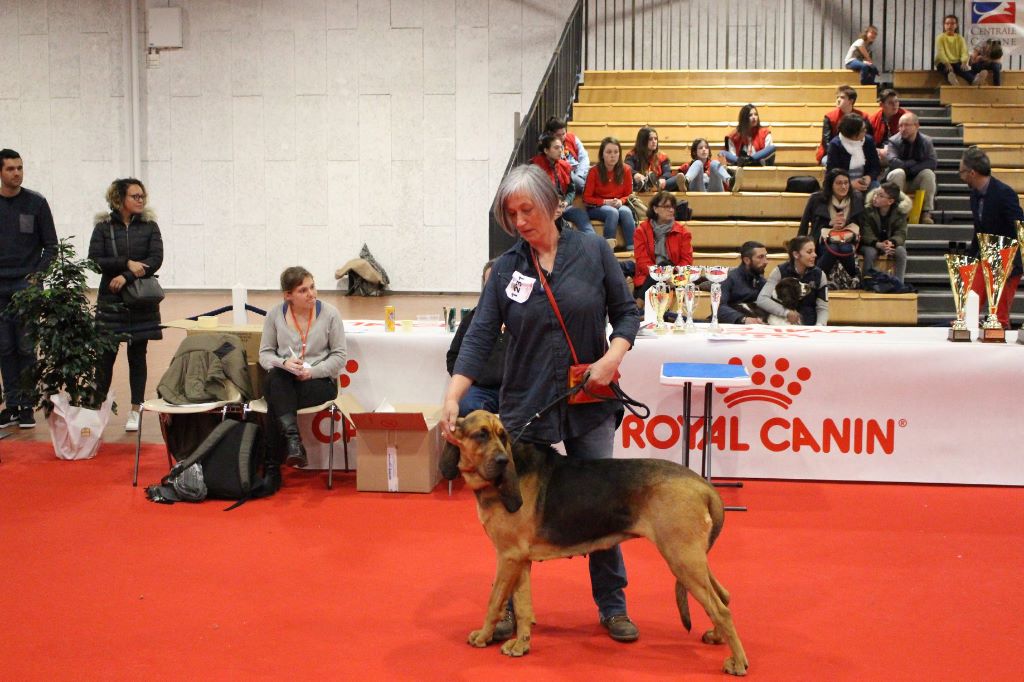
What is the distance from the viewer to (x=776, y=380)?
5.77 metres

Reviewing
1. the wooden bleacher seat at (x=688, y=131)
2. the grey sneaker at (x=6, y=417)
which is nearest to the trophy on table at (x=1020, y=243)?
the wooden bleacher seat at (x=688, y=131)

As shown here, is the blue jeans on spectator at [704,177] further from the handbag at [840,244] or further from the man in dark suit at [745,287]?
the man in dark suit at [745,287]

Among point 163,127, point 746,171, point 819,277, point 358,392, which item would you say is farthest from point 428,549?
point 163,127

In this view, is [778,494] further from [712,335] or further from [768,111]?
[768,111]

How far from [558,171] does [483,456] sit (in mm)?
6588

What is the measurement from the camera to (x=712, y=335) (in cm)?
593

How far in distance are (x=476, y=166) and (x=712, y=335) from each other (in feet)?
30.0

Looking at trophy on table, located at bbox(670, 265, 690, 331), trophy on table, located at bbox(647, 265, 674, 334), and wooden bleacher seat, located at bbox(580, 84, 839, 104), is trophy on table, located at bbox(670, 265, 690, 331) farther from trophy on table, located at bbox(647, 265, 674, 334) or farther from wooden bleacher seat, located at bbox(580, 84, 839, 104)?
wooden bleacher seat, located at bbox(580, 84, 839, 104)

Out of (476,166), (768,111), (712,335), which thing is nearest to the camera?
(712,335)

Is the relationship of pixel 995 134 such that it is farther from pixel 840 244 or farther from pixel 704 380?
pixel 704 380

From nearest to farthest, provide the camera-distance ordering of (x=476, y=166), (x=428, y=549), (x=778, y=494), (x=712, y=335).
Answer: (x=428, y=549) < (x=778, y=494) < (x=712, y=335) < (x=476, y=166)

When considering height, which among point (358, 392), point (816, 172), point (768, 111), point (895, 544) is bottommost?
point (895, 544)

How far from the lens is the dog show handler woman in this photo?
3.38 metres

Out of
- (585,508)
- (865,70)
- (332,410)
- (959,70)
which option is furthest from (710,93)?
(585,508)
